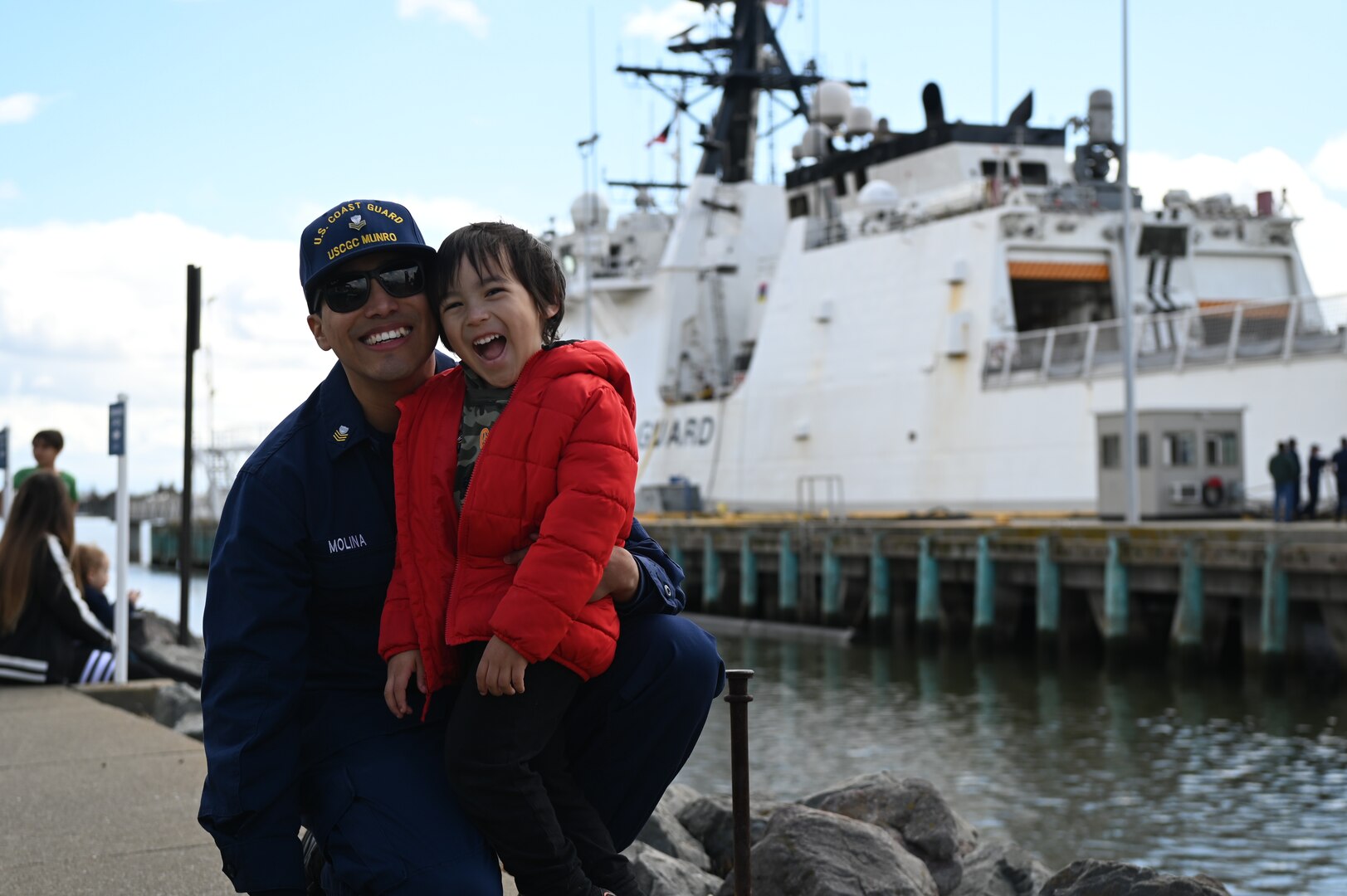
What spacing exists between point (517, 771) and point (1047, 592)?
16230mm

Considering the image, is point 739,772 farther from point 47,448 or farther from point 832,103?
point 832,103

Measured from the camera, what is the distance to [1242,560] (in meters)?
15.4

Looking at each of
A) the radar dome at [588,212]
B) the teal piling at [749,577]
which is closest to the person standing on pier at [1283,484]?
the teal piling at [749,577]

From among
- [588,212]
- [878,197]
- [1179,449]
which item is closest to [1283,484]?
[1179,449]

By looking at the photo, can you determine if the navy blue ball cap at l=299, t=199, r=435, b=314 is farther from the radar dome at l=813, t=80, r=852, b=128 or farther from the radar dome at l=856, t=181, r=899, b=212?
the radar dome at l=813, t=80, r=852, b=128

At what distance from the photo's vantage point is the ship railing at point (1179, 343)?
20.5 meters

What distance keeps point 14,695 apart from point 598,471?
6327mm

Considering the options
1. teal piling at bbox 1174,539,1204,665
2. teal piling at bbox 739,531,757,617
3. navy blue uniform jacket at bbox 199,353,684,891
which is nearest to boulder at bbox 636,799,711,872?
navy blue uniform jacket at bbox 199,353,684,891

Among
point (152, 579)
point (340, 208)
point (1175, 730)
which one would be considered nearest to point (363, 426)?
point (340, 208)

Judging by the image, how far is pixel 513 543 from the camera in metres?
2.65

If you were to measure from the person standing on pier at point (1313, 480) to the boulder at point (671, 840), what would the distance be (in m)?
15.3

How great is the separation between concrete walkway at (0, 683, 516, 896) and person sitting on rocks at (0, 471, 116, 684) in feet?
1.98

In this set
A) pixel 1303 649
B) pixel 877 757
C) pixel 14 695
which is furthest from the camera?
pixel 1303 649

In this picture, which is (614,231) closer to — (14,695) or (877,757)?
(877,757)
